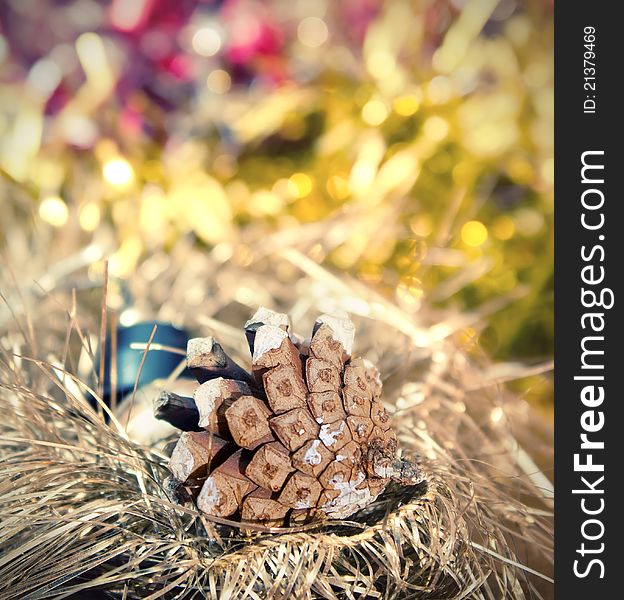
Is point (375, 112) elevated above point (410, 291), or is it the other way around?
point (375, 112)

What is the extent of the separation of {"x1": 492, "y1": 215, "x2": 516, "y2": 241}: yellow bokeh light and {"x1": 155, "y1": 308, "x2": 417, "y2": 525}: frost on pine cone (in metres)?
0.45

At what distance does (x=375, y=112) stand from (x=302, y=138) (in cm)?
10

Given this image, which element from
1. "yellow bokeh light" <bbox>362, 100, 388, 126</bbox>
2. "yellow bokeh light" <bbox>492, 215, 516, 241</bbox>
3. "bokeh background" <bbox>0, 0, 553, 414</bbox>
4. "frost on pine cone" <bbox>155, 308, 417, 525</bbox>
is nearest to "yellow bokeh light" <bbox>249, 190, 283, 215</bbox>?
"bokeh background" <bbox>0, 0, 553, 414</bbox>

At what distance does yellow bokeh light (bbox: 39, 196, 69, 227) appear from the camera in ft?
2.20

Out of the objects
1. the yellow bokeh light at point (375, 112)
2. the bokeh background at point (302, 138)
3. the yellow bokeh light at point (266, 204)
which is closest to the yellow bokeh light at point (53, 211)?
the bokeh background at point (302, 138)

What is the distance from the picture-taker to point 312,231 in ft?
2.12

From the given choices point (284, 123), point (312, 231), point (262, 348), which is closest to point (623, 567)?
point (262, 348)

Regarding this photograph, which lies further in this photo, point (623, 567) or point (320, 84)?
point (320, 84)

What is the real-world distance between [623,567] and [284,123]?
21.6 inches

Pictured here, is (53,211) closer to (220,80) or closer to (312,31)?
(220,80)

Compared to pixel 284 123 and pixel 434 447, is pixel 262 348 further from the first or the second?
pixel 284 123

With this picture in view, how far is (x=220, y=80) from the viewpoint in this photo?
790 mm

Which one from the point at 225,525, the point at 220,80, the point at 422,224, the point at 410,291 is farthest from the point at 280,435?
the point at 220,80

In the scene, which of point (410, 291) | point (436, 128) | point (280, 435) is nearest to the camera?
point (280, 435)
